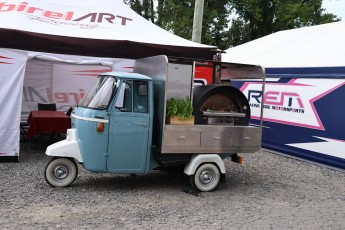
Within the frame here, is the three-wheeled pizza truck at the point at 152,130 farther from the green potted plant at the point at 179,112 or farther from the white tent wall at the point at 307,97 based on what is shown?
the white tent wall at the point at 307,97

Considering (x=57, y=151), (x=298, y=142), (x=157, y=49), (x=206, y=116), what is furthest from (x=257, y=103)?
(x=57, y=151)

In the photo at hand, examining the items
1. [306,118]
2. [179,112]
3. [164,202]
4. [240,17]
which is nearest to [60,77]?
[306,118]

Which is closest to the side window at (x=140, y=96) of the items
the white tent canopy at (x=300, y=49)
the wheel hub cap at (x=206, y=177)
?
the wheel hub cap at (x=206, y=177)

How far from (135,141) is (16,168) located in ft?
8.87

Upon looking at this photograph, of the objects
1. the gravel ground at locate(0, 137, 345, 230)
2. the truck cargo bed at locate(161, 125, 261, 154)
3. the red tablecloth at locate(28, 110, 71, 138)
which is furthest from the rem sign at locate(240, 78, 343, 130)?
the red tablecloth at locate(28, 110, 71, 138)

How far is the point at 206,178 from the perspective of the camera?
6441 mm

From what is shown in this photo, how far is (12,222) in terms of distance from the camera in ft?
15.3

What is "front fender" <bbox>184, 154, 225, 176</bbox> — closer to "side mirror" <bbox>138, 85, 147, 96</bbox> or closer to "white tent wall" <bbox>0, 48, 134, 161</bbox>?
"side mirror" <bbox>138, 85, 147, 96</bbox>

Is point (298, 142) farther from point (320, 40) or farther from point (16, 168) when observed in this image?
point (16, 168)

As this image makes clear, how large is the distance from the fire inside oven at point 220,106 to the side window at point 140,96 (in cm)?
82

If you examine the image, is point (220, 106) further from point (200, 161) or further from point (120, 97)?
point (120, 97)

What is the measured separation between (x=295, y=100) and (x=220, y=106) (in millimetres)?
4255

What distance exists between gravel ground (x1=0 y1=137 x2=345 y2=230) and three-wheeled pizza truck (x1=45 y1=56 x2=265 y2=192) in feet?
1.29

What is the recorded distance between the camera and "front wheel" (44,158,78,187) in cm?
597
